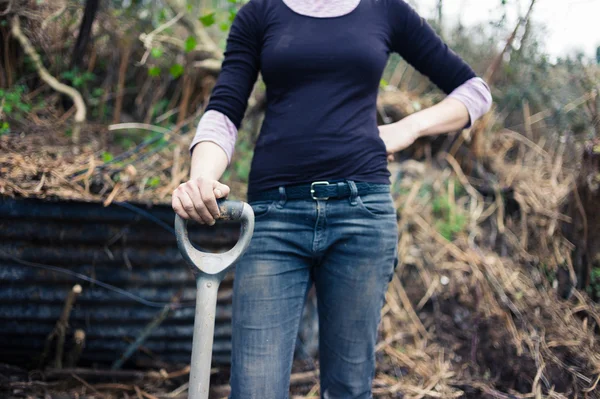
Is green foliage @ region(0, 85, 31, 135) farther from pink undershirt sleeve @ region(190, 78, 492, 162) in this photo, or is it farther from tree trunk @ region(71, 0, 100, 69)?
pink undershirt sleeve @ region(190, 78, 492, 162)

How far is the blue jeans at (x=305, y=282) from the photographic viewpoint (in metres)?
1.30

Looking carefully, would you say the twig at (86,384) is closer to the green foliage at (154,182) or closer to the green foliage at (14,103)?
the green foliage at (154,182)

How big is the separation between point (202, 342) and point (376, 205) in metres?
0.61

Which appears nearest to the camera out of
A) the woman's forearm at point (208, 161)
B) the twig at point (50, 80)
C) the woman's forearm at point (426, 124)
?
the woman's forearm at point (208, 161)

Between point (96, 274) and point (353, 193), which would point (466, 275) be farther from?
point (96, 274)

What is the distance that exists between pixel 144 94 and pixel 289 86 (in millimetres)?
2389

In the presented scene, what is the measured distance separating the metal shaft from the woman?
186mm

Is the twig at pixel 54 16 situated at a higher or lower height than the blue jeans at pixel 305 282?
higher

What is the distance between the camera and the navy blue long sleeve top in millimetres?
1336

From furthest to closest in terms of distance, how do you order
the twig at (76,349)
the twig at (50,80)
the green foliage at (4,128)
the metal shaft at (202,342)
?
1. the twig at (50,80)
2. the green foliage at (4,128)
3. the twig at (76,349)
4. the metal shaft at (202,342)

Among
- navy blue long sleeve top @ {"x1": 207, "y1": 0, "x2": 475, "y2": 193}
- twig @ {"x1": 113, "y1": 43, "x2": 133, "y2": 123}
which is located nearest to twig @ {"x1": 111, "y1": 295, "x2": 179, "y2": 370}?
navy blue long sleeve top @ {"x1": 207, "y1": 0, "x2": 475, "y2": 193}

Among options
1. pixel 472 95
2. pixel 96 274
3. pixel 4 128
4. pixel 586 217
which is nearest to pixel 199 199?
pixel 472 95

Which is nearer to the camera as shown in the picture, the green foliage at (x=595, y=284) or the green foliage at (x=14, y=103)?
the green foliage at (x=595, y=284)

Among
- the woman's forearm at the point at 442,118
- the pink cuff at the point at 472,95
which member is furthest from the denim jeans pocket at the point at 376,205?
the pink cuff at the point at 472,95
